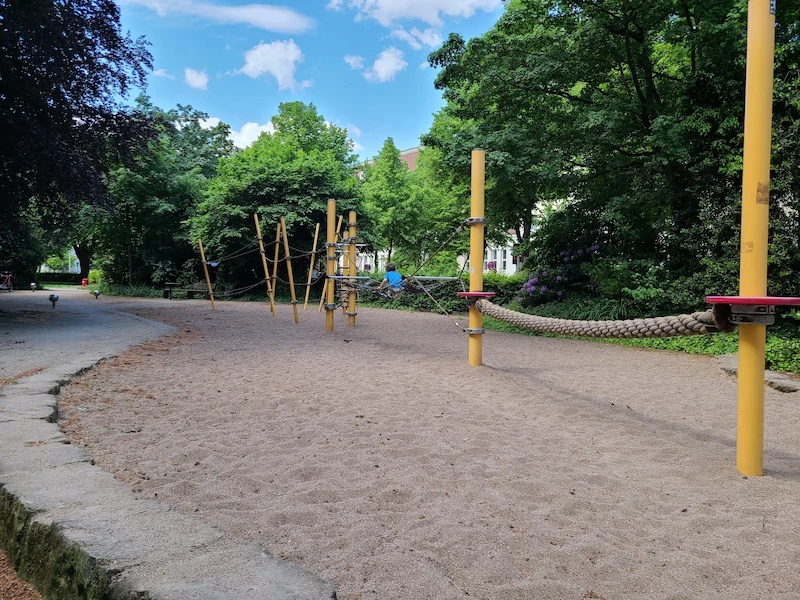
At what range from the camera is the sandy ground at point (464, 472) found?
209 centimetres

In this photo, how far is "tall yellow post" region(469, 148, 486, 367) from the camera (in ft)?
22.1

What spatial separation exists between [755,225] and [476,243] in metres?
3.73

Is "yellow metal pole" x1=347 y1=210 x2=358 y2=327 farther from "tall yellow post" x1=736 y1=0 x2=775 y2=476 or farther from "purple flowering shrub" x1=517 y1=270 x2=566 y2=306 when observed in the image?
"tall yellow post" x1=736 y1=0 x2=775 y2=476

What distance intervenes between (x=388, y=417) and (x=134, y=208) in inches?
946

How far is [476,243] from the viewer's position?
271 inches

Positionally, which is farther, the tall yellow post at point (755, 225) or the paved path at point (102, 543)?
the tall yellow post at point (755, 225)

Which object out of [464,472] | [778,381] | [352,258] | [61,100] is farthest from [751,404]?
[61,100]

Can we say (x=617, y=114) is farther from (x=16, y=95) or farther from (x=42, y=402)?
(x=16, y=95)

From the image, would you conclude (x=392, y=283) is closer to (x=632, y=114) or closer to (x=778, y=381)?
(x=778, y=381)

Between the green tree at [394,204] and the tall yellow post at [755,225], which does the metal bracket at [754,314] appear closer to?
the tall yellow post at [755,225]

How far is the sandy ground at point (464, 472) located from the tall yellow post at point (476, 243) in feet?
1.30

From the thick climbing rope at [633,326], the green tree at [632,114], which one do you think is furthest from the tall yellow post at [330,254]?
the thick climbing rope at [633,326]

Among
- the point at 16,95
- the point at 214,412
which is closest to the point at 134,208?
the point at 16,95

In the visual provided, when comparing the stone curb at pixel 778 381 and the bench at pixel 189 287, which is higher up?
the bench at pixel 189 287
